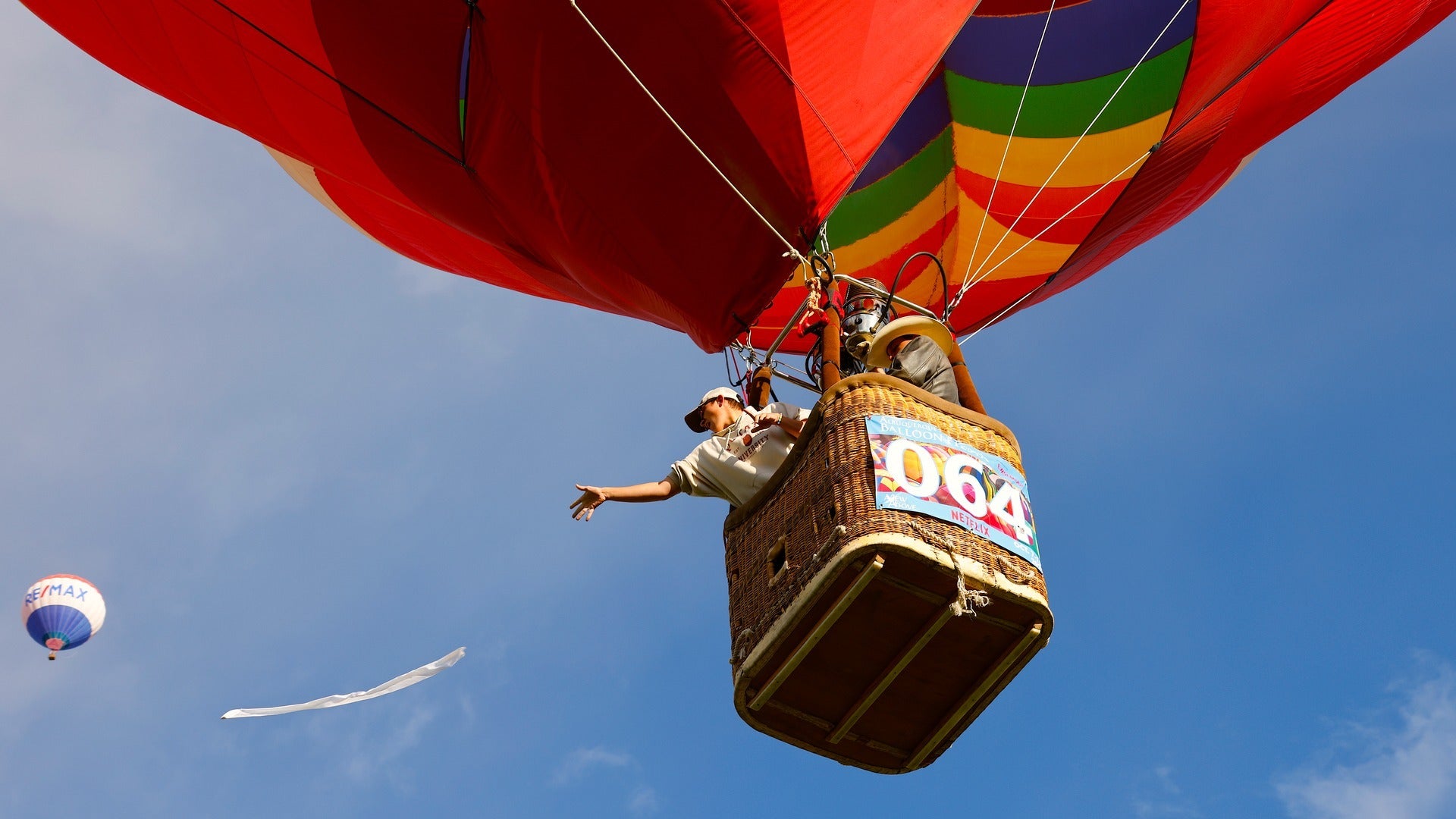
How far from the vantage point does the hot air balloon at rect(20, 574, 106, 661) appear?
54.3ft

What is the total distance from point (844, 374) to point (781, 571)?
1.08m

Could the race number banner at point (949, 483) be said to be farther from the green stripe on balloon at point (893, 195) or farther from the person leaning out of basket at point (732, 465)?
the green stripe on balloon at point (893, 195)

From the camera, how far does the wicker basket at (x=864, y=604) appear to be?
4.84 meters

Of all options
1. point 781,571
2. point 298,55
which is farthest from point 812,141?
point 298,55

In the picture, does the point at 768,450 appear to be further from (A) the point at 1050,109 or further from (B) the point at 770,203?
Result: (A) the point at 1050,109

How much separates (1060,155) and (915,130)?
695 millimetres

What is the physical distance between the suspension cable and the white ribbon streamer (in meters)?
1.84

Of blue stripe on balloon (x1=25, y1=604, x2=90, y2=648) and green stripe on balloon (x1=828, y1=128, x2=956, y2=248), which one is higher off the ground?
blue stripe on balloon (x1=25, y1=604, x2=90, y2=648)

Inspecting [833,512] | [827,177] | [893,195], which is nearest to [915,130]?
[893,195]

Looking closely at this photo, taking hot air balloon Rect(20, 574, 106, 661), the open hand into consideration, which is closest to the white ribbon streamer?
the open hand

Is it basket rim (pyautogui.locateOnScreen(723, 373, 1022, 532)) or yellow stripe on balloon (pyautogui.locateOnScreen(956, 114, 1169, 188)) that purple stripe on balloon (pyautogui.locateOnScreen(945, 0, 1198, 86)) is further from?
basket rim (pyautogui.locateOnScreen(723, 373, 1022, 532))

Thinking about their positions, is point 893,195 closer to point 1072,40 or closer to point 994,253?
point 994,253

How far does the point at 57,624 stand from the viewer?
16.6 meters

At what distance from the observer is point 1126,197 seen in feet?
25.5
